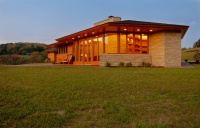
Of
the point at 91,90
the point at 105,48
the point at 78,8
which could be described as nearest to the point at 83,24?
the point at 78,8

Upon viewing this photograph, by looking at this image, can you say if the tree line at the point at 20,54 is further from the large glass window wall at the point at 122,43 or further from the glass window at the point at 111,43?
the glass window at the point at 111,43

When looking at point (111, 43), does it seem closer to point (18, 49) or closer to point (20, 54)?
point (20, 54)

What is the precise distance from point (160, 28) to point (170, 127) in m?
11.5

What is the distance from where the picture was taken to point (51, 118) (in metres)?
2.96

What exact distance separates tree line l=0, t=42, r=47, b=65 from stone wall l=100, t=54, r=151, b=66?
1325 centimetres

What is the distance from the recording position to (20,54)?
38250 mm

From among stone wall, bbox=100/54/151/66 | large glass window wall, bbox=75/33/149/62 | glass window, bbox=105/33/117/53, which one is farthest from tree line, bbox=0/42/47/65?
stone wall, bbox=100/54/151/66

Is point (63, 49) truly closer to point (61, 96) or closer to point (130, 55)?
point (130, 55)

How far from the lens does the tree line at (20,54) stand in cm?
2127

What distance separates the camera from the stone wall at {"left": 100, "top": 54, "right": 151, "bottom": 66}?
13555 millimetres

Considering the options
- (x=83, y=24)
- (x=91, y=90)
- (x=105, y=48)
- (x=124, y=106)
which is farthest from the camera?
(x=83, y=24)

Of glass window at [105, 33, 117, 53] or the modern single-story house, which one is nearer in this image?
the modern single-story house

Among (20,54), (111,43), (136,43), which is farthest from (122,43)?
(20,54)

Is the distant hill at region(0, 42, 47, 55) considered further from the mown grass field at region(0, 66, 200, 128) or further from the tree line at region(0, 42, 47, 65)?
the mown grass field at region(0, 66, 200, 128)
